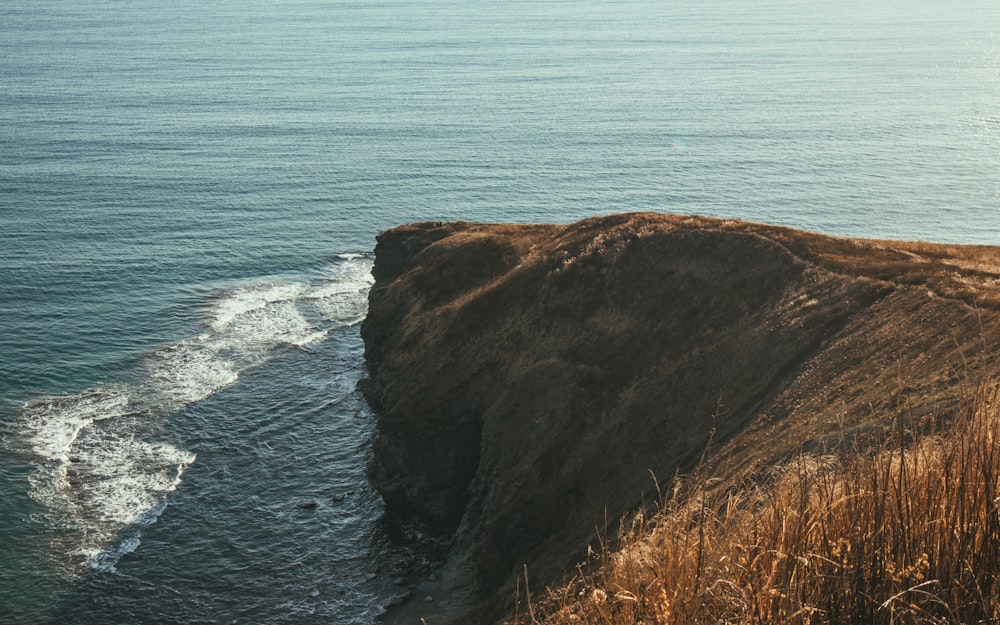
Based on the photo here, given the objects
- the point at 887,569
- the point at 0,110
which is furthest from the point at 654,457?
the point at 0,110

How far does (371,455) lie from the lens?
56.3 metres

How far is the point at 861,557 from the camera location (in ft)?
30.3

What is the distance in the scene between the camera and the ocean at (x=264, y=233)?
46688 mm

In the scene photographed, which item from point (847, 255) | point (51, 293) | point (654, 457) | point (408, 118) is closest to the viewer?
point (654, 457)

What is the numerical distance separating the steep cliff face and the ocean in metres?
6.68

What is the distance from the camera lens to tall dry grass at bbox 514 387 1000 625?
894 cm

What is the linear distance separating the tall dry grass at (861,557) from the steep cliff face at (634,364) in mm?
19219

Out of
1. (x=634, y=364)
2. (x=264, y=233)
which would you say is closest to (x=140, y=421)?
(x=634, y=364)

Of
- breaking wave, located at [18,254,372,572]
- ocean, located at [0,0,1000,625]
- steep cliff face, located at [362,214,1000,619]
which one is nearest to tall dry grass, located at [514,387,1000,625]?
steep cliff face, located at [362,214,1000,619]

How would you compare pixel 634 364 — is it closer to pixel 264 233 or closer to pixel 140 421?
pixel 140 421

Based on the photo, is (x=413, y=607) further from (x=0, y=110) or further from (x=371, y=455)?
(x=0, y=110)

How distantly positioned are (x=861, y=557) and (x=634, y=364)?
1443 inches

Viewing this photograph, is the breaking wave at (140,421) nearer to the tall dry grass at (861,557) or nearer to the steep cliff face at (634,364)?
the steep cliff face at (634,364)

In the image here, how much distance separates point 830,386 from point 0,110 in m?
159
